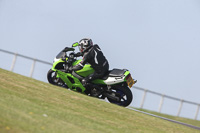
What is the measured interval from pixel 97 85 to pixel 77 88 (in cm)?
78

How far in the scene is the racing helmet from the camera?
14.1m

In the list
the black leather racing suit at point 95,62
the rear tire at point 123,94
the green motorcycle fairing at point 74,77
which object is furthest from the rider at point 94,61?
the rear tire at point 123,94

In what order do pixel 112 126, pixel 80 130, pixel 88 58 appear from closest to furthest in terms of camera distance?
pixel 80 130 → pixel 112 126 → pixel 88 58

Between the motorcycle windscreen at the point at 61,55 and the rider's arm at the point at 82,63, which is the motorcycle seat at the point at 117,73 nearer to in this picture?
the rider's arm at the point at 82,63

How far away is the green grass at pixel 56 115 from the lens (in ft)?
22.4

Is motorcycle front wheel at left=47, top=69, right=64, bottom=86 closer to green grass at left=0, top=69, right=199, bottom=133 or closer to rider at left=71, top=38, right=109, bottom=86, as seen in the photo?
rider at left=71, top=38, right=109, bottom=86

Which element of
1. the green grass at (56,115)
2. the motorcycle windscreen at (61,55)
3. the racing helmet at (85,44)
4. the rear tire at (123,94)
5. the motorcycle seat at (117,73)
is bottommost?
the green grass at (56,115)

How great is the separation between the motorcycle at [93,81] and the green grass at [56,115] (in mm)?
1634

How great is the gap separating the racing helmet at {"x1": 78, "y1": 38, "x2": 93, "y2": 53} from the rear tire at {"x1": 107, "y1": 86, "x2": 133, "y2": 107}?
5.70 ft

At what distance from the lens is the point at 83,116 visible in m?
8.95

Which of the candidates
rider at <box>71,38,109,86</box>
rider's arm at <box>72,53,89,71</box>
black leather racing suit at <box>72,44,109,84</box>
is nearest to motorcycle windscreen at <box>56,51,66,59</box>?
rider's arm at <box>72,53,89,71</box>

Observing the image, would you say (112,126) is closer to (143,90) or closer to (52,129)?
(52,129)

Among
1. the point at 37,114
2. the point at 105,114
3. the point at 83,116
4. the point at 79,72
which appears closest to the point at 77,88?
the point at 79,72

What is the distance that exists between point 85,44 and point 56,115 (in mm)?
6230
